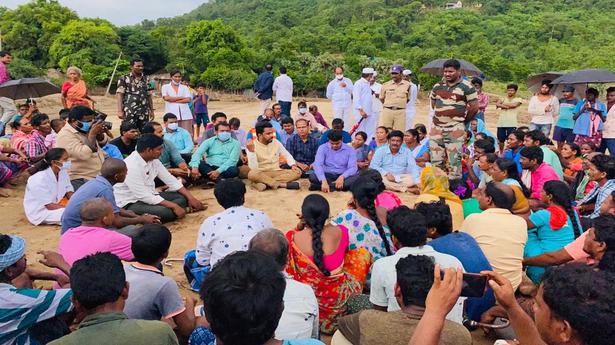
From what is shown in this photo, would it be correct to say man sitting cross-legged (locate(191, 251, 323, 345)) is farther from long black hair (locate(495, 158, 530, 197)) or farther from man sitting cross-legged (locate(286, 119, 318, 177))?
man sitting cross-legged (locate(286, 119, 318, 177))

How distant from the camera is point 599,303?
1604 millimetres

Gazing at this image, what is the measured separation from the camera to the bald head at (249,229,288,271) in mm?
2955

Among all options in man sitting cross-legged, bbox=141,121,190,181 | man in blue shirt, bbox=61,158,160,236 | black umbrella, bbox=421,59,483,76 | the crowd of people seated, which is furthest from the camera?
black umbrella, bbox=421,59,483,76

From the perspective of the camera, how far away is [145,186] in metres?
5.87

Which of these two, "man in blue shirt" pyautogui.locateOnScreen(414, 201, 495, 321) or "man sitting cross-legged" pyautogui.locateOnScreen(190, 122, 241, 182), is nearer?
"man in blue shirt" pyautogui.locateOnScreen(414, 201, 495, 321)

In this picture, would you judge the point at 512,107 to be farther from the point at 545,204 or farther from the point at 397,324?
the point at 397,324

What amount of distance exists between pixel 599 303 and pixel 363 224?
2355 mm

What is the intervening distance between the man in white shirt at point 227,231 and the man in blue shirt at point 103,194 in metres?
1.16

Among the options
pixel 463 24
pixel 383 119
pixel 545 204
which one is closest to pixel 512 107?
pixel 383 119

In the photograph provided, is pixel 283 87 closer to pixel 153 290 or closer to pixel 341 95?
pixel 341 95

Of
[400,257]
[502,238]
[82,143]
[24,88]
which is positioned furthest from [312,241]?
[24,88]

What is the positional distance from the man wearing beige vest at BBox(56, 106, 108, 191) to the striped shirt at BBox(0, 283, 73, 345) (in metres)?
3.89

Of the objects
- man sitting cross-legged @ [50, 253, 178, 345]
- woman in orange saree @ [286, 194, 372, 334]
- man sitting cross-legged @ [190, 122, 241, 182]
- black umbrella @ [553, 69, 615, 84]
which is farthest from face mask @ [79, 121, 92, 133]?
black umbrella @ [553, 69, 615, 84]

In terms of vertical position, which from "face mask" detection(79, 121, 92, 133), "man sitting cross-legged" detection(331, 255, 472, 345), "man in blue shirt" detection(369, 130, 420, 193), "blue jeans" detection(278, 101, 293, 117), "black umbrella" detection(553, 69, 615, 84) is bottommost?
"man in blue shirt" detection(369, 130, 420, 193)
